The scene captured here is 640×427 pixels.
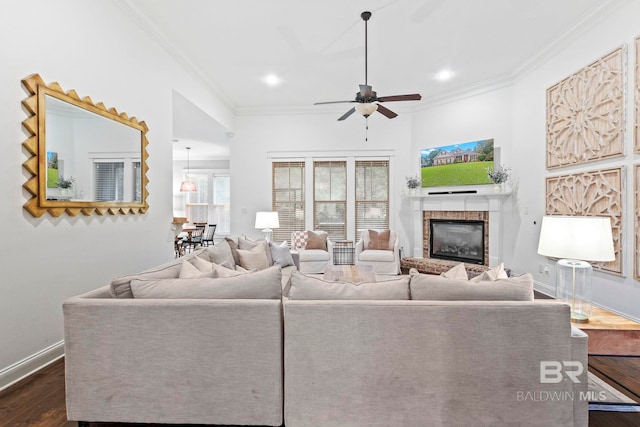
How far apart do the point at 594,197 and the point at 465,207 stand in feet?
6.68

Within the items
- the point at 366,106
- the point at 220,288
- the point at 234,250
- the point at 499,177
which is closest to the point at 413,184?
the point at 499,177

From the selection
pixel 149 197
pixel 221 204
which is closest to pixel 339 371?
pixel 149 197

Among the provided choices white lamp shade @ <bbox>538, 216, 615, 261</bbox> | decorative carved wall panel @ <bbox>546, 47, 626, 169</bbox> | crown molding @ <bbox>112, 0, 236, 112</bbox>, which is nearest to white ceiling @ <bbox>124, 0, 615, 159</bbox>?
crown molding @ <bbox>112, 0, 236, 112</bbox>

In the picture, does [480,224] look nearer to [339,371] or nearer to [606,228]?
[606,228]

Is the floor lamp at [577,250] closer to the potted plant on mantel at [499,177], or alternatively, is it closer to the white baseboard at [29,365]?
the potted plant on mantel at [499,177]

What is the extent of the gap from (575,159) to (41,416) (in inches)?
209

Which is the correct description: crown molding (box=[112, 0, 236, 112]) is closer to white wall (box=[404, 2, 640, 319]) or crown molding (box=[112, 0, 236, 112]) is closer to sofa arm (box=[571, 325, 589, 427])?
white wall (box=[404, 2, 640, 319])

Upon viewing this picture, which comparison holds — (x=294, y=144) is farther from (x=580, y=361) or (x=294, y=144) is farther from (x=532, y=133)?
(x=580, y=361)

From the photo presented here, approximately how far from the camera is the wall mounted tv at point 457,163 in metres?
5.23

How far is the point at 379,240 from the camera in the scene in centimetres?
560

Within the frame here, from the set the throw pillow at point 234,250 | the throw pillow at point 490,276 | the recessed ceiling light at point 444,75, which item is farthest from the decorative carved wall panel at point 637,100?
the throw pillow at point 234,250

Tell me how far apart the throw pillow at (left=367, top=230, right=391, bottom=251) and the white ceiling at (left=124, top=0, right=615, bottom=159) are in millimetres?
Answer: 2497

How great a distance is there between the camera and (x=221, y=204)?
9.57m

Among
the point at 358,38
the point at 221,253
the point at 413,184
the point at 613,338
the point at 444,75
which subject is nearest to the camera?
the point at 613,338
